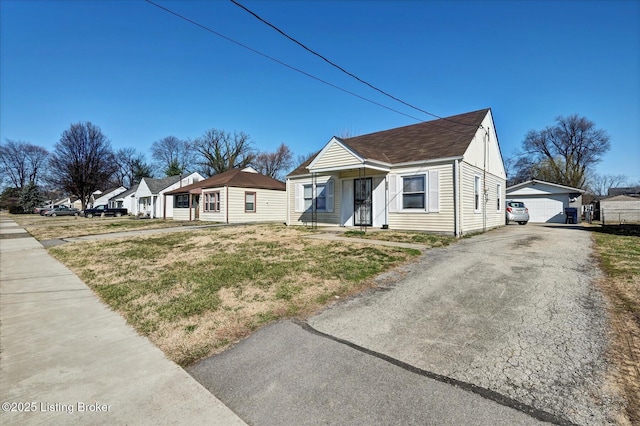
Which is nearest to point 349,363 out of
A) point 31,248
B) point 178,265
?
point 178,265

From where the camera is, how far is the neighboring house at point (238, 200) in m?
23.2

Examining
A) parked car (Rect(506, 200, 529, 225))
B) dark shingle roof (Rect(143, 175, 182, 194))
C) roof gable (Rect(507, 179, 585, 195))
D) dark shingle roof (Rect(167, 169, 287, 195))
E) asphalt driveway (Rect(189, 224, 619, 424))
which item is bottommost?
asphalt driveway (Rect(189, 224, 619, 424))

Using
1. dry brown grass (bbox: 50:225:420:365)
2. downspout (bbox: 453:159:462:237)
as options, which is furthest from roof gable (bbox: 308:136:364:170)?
dry brown grass (bbox: 50:225:420:365)

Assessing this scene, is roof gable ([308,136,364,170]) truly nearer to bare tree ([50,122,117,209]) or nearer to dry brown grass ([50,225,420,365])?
dry brown grass ([50,225,420,365])

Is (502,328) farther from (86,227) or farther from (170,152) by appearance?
(170,152)

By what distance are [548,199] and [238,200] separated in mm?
23258

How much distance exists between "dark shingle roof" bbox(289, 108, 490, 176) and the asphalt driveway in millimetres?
7907

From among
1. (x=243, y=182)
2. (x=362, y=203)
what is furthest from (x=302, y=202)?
(x=243, y=182)

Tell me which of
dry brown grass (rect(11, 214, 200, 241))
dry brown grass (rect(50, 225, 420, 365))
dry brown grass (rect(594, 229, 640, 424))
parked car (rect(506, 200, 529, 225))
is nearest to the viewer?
dry brown grass (rect(594, 229, 640, 424))

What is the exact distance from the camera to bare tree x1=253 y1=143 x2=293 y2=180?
55781 mm

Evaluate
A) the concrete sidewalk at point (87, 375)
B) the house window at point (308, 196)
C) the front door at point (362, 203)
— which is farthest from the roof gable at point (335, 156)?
the concrete sidewalk at point (87, 375)

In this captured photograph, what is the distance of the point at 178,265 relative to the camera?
24.8 feet

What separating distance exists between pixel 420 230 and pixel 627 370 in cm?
960

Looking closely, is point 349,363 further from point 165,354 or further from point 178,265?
point 178,265
